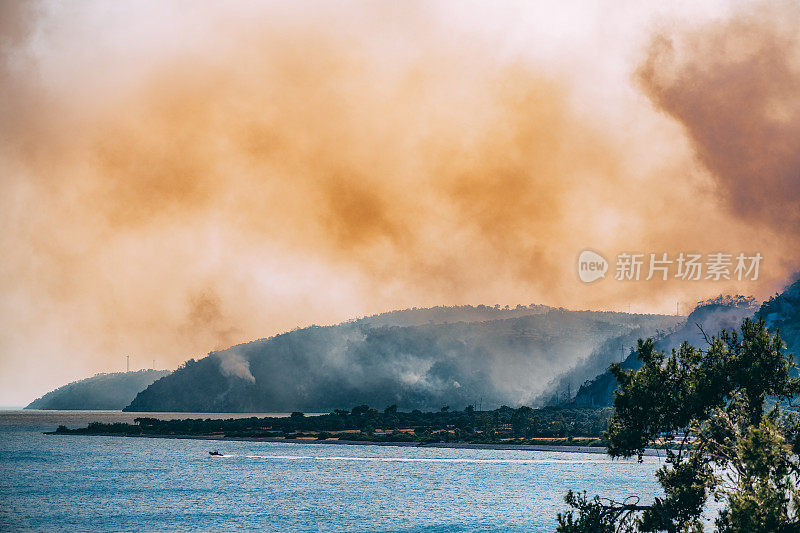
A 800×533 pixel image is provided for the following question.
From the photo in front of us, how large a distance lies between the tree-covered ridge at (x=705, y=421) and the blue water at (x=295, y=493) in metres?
56.7

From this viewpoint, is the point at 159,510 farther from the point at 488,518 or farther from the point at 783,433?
the point at 783,433

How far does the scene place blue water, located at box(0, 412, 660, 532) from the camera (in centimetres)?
9775

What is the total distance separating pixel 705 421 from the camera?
3547 centimetres

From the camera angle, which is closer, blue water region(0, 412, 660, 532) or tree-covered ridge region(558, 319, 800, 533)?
tree-covered ridge region(558, 319, 800, 533)

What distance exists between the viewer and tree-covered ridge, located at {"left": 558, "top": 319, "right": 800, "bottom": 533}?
1297 inches

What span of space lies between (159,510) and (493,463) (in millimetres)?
106088

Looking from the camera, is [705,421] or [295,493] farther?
[295,493]

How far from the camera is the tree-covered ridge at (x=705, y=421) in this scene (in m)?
32.9

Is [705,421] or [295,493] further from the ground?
[705,421]

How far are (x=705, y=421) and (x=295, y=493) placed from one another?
104514mm

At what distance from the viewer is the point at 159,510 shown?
10862cm

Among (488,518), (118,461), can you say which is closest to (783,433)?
(488,518)

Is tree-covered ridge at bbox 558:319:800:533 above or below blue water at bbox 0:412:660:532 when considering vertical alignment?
above

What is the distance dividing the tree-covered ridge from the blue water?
186ft
